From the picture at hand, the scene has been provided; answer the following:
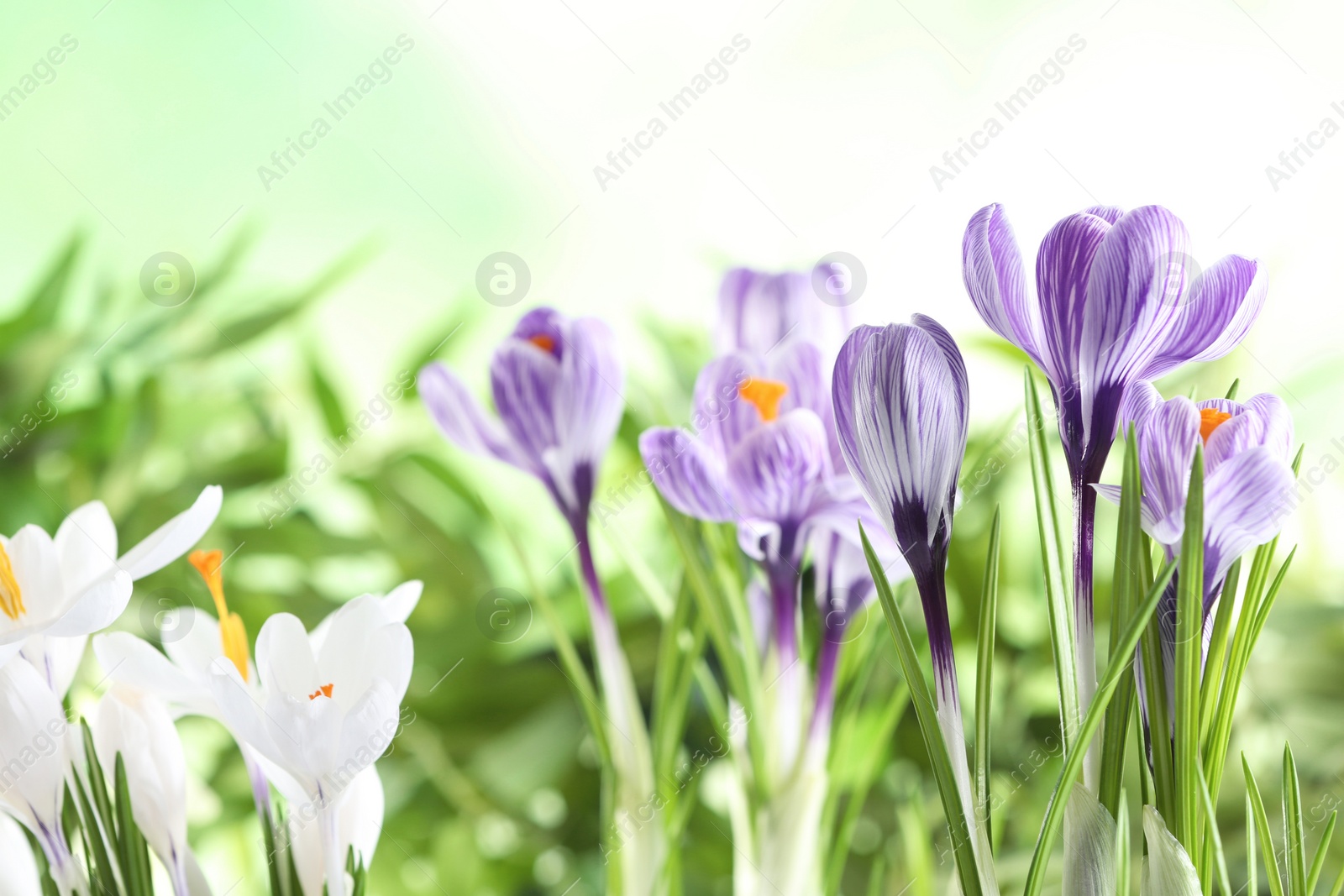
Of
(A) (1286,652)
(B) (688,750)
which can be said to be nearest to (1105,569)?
(A) (1286,652)

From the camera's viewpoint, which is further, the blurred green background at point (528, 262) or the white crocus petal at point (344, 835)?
the blurred green background at point (528, 262)

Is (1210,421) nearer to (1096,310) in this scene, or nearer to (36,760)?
(1096,310)

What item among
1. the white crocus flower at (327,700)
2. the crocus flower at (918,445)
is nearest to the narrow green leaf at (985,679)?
the crocus flower at (918,445)

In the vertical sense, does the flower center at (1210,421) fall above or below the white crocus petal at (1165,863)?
above

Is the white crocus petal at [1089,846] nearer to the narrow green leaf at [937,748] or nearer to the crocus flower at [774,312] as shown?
the narrow green leaf at [937,748]

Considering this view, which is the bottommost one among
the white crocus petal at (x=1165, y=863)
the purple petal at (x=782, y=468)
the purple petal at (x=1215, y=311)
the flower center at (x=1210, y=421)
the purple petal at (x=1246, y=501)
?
the white crocus petal at (x=1165, y=863)

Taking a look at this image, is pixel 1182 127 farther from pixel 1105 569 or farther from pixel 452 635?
pixel 452 635

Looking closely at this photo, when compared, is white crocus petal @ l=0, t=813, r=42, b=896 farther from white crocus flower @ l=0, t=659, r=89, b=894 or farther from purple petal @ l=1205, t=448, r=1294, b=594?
purple petal @ l=1205, t=448, r=1294, b=594
